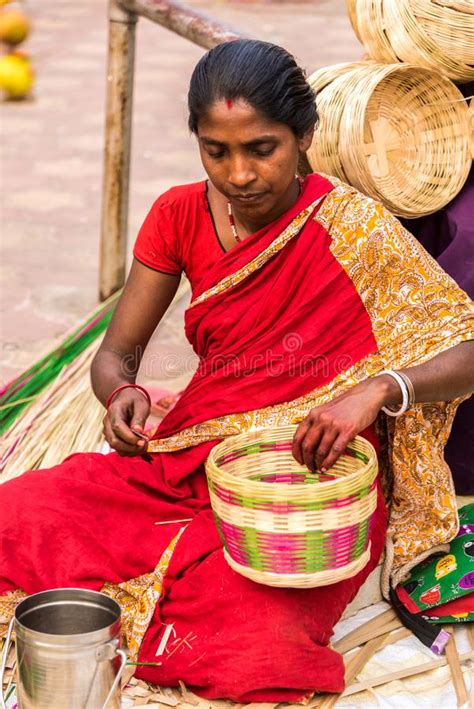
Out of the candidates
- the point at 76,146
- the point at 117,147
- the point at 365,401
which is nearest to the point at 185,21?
the point at 117,147

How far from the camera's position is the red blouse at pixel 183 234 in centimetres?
249

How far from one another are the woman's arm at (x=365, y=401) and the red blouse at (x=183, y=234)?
514 mm

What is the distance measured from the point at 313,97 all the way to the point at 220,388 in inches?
25.3

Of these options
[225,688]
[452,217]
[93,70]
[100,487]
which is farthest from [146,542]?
[93,70]

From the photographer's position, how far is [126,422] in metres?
2.32

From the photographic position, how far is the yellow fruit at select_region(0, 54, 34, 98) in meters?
0.89

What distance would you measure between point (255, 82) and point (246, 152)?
14cm

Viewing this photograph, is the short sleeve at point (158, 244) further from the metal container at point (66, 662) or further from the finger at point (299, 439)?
the metal container at point (66, 662)

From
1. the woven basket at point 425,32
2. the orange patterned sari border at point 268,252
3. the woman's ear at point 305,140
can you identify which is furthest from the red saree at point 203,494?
the woven basket at point 425,32

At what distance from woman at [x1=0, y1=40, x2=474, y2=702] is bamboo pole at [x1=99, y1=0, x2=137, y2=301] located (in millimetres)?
1795

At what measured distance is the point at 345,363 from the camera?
2.38 m

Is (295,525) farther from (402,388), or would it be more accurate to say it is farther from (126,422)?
(126,422)

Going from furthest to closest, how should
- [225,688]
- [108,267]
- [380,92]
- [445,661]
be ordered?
[108,267]
[380,92]
[445,661]
[225,688]

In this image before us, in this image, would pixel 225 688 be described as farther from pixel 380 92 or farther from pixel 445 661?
pixel 380 92
